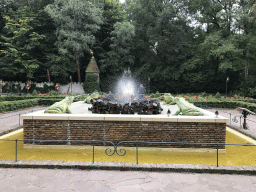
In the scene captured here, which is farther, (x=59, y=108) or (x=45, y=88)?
(x=45, y=88)

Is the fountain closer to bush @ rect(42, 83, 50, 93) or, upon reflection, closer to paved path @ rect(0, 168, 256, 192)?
paved path @ rect(0, 168, 256, 192)

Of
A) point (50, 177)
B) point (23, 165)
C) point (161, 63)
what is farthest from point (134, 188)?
point (161, 63)

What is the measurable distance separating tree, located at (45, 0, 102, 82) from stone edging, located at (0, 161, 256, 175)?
1021 inches

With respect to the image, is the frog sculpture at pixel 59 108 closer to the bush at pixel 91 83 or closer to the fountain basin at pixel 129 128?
the fountain basin at pixel 129 128

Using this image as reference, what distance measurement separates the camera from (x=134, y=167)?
554 centimetres

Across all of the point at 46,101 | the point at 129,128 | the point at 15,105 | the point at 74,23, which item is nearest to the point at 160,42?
the point at 74,23

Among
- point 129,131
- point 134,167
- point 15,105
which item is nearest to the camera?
point 134,167

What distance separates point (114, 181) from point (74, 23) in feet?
100

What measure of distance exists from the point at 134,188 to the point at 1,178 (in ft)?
11.4

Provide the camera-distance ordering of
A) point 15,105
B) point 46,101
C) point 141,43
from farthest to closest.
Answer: point 141,43 → point 46,101 → point 15,105

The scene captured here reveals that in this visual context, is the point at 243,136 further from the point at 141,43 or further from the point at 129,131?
the point at 141,43

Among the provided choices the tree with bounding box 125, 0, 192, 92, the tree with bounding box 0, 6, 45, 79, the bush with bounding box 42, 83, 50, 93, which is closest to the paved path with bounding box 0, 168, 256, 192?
the tree with bounding box 125, 0, 192, 92

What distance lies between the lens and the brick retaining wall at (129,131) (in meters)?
7.00

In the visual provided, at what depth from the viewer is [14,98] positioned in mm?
23000
